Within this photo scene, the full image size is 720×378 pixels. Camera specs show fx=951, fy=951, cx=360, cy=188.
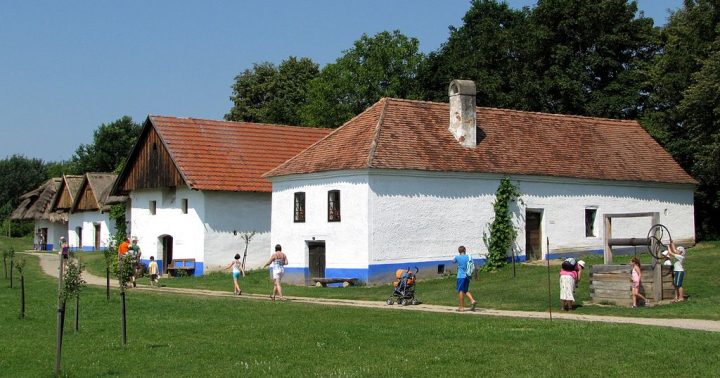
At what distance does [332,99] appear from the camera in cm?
6134

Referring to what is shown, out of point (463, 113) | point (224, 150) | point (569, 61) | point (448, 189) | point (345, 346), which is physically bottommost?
point (345, 346)

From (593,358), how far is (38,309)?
1650cm

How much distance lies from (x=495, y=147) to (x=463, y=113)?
6.70 ft

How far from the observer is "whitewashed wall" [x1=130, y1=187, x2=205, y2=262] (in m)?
43.2

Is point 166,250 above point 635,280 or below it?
above

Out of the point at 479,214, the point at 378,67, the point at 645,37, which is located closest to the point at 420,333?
the point at 479,214

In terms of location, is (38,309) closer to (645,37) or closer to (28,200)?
(645,37)

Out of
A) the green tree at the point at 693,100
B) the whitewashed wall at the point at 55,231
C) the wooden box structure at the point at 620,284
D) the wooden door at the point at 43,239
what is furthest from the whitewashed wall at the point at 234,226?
the whitewashed wall at the point at 55,231

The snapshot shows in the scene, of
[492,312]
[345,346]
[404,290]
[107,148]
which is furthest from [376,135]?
[107,148]

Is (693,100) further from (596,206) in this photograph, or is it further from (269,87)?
(269,87)

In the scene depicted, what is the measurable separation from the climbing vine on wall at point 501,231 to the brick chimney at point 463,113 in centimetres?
229

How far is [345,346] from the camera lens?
57.0 feet

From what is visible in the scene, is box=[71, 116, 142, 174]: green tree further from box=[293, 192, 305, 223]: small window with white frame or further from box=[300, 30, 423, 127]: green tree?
box=[293, 192, 305, 223]: small window with white frame

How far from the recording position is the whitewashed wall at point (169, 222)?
4319 cm
